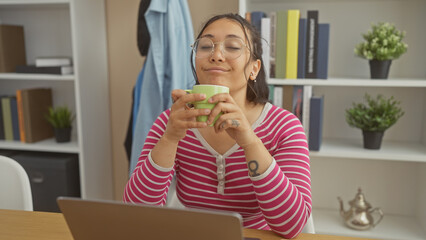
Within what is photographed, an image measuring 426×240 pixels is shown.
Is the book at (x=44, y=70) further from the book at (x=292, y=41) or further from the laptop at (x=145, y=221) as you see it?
the laptop at (x=145, y=221)

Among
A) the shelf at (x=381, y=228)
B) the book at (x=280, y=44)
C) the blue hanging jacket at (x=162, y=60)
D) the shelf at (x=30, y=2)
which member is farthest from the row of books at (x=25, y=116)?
the shelf at (x=381, y=228)

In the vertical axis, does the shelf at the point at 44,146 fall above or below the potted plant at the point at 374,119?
below

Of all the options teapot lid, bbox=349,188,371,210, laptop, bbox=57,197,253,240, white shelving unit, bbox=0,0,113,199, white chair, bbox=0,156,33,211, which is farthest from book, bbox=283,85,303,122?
laptop, bbox=57,197,253,240

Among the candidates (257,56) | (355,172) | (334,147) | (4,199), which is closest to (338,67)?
(334,147)

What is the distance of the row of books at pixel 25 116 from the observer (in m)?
2.38

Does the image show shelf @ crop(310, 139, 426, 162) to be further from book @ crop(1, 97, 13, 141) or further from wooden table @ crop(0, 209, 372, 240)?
book @ crop(1, 97, 13, 141)

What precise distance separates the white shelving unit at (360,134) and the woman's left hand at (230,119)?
1.03m

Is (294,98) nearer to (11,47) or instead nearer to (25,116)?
(25,116)

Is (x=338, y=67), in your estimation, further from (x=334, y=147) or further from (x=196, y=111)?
(x=196, y=111)

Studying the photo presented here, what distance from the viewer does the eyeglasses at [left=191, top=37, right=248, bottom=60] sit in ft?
3.59

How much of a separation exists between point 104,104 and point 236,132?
175 cm

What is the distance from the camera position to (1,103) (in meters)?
2.46

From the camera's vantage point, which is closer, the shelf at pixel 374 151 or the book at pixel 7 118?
the shelf at pixel 374 151

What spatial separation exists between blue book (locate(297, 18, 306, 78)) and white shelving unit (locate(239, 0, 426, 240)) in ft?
0.18
